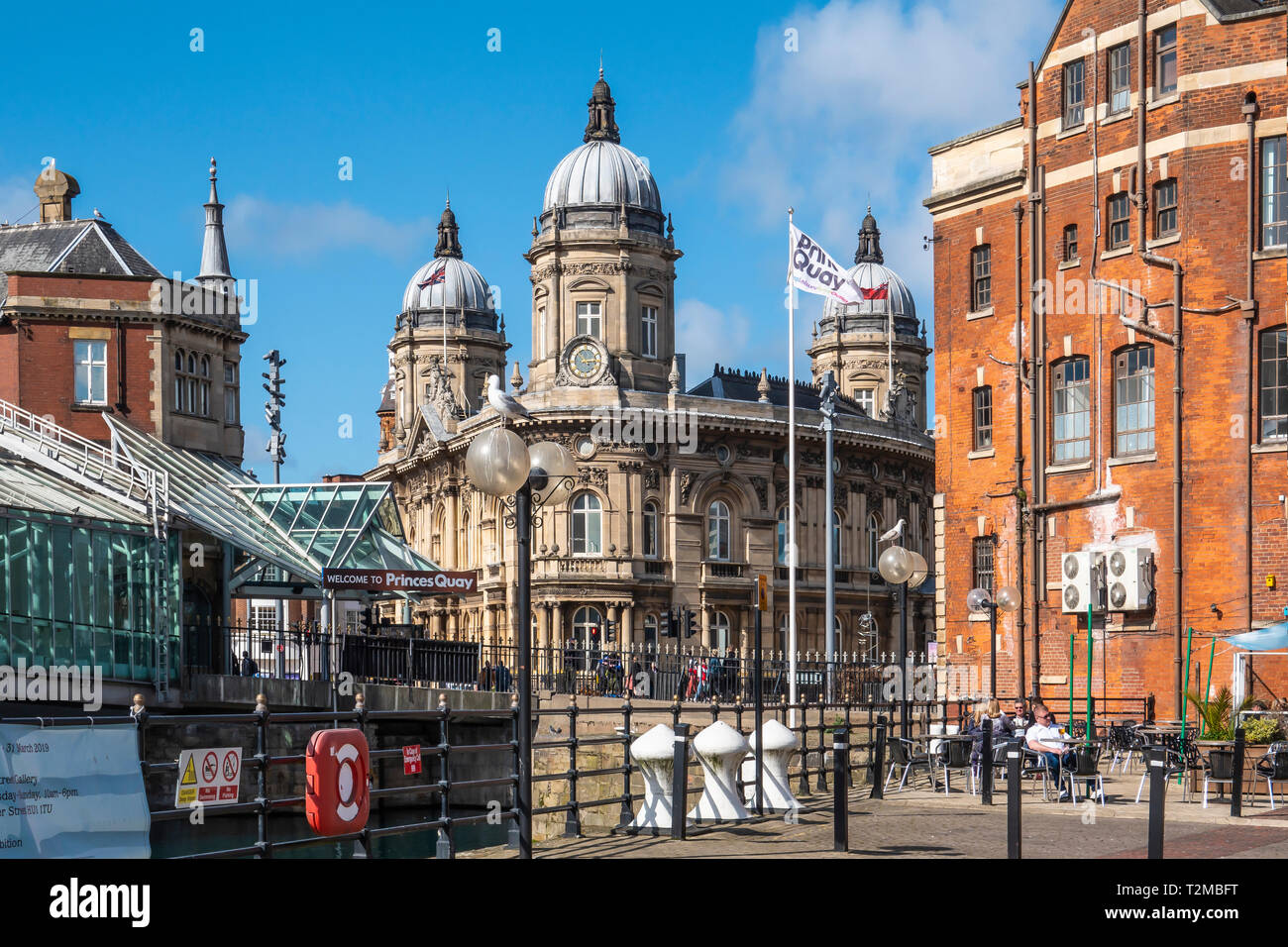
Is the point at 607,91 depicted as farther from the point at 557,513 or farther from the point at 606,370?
the point at 557,513

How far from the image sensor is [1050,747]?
2209 cm

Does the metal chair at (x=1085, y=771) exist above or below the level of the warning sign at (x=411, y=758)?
below

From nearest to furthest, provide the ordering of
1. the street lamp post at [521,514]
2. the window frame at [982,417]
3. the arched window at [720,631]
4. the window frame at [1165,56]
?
the street lamp post at [521,514]
the window frame at [1165,56]
the window frame at [982,417]
the arched window at [720,631]

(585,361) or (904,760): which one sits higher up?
(585,361)

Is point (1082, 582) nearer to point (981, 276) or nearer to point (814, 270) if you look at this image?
point (981, 276)

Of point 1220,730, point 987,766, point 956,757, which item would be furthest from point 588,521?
point 987,766

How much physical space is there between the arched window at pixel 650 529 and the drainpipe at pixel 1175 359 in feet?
118

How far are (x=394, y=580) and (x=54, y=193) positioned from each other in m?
24.1

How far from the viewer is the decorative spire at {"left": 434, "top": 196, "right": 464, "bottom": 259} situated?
10369 centimetres

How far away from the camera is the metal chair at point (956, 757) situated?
23.1 m

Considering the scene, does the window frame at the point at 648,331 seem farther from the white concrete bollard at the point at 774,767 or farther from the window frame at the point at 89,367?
the white concrete bollard at the point at 774,767

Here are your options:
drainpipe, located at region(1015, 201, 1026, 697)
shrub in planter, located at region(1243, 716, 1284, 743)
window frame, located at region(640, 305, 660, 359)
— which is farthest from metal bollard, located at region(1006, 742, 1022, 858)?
window frame, located at region(640, 305, 660, 359)

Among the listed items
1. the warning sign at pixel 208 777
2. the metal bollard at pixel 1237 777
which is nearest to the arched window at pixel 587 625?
the metal bollard at pixel 1237 777

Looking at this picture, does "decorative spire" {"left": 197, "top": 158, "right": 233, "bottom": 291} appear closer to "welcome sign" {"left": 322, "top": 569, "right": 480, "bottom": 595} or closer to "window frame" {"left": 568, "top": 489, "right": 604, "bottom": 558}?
"window frame" {"left": 568, "top": 489, "right": 604, "bottom": 558}
